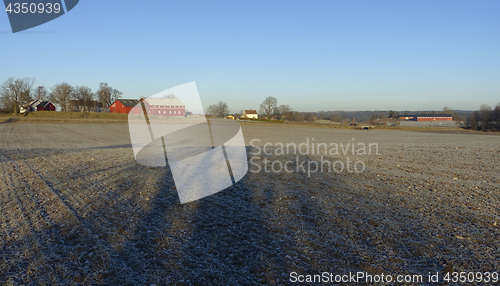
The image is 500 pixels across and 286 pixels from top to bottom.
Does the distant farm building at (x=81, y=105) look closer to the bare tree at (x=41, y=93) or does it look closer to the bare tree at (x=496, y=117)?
the bare tree at (x=41, y=93)

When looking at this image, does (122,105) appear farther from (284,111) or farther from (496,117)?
(496,117)

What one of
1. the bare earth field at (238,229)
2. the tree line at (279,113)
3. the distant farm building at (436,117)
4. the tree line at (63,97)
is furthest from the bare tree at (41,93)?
the distant farm building at (436,117)

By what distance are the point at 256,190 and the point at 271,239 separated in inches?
138

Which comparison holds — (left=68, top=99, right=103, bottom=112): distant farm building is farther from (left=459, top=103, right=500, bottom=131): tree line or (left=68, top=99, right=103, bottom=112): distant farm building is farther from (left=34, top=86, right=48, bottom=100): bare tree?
(left=459, top=103, right=500, bottom=131): tree line

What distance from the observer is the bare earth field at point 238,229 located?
166 inches

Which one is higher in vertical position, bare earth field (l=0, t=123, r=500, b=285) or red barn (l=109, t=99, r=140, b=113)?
red barn (l=109, t=99, r=140, b=113)

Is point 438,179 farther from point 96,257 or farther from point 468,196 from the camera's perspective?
point 96,257

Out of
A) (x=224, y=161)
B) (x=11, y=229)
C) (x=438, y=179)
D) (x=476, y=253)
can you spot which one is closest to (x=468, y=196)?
(x=438, y=179)

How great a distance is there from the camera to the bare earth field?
421 cm

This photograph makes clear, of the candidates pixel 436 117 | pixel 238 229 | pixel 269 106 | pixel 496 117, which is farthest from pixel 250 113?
pixel 238 229

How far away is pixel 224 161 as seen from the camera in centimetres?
1378

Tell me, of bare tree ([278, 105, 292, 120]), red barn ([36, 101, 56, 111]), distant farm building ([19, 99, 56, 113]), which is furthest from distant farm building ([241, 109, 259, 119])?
distant farm building ([19, 99, 56, 113])

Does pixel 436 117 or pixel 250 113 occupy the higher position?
pixel 250 113

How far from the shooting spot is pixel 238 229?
18.7 feet
